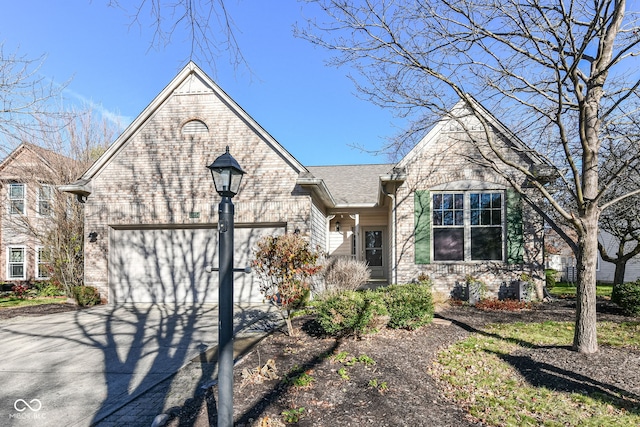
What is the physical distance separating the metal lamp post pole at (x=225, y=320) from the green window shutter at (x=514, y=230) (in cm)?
934

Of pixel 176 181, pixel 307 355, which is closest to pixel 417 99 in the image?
pixel 307 355

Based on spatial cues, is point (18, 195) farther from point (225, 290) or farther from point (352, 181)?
point (225, 290)

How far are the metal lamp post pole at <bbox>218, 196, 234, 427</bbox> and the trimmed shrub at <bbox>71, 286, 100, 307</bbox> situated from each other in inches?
366

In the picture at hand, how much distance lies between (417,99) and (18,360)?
771 centimetres

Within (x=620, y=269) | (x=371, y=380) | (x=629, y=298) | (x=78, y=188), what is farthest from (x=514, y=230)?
(x=78, y=188)

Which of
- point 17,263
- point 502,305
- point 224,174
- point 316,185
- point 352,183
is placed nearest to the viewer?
point 224,174

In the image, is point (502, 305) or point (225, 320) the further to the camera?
point (502, 305)

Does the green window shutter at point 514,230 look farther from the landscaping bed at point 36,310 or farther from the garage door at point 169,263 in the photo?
the landscaping bed at point 36,310

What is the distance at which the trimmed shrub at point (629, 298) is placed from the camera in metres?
8.39

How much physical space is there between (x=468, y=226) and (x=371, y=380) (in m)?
7.42

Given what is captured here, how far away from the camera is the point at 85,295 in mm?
10523

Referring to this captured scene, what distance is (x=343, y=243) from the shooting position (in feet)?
52.8

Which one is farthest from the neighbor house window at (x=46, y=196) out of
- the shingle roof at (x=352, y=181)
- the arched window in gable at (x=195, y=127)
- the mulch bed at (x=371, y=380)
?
the mulch bed at (x=371, y=380)

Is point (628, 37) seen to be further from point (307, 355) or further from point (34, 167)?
point (34, 167)
